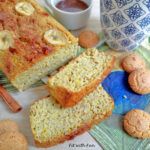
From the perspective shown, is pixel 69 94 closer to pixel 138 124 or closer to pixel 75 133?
pixel 75 133

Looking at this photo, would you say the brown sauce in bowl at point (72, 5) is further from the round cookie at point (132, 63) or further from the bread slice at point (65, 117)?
the bread slice at point (65, 117)

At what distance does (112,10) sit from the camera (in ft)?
5.76

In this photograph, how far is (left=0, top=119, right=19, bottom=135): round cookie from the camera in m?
1.63

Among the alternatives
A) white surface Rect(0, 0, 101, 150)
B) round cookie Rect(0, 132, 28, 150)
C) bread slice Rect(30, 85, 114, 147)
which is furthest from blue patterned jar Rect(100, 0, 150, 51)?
round cookie Rect(0, 132, 28, 150)

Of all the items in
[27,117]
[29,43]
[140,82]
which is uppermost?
[29,43]

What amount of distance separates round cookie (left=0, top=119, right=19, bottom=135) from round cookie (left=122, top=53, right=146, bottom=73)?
25.4 inches

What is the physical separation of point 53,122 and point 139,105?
44 cm

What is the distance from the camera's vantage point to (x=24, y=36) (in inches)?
71.1

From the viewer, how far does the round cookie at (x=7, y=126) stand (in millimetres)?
1628

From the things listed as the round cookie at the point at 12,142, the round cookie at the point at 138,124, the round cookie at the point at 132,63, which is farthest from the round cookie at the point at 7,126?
the round cookie at the point at 132,63

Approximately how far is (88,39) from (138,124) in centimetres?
59

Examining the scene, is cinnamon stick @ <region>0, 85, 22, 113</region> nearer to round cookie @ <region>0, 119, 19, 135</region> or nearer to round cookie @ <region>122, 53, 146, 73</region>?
round cookie @ <region>0, 119, 19, 135</region>

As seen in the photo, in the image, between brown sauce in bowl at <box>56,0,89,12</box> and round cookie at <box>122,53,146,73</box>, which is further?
brown sauce in bowl at <box>56,0,89,12</box>

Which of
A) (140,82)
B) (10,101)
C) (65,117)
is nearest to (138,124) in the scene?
(140,82)
